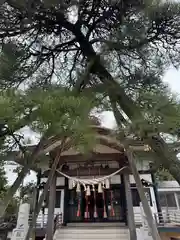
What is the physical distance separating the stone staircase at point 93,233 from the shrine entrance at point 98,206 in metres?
0.65

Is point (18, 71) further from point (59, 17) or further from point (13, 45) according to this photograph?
point (59, 17)

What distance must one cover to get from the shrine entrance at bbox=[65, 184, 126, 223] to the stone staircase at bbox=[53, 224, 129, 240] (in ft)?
2.14

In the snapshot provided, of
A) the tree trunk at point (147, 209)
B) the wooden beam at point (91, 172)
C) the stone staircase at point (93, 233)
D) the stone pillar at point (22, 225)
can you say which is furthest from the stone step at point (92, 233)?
the tree trunk at point (147, 209)

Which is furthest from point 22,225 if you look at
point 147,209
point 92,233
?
point 147,209

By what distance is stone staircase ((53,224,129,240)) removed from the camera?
5066 mm

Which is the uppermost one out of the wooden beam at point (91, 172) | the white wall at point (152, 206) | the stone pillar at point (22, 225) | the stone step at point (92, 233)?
the wooden beam at point (91, 172)

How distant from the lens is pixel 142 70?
359 centimetres

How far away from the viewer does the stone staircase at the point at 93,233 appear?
507 centimetres

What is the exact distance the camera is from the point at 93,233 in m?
5.26

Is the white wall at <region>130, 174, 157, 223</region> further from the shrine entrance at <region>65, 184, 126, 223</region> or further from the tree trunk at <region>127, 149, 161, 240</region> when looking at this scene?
the tree trunk at <region>127, 149, 161, 240</region>

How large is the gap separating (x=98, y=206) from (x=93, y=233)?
1308mm

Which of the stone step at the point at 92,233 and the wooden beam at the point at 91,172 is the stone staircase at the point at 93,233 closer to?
the stone step at the point at 92,233

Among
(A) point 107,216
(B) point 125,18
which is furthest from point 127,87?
(A) point 107,216

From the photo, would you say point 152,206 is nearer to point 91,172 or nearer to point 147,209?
point 91,172
